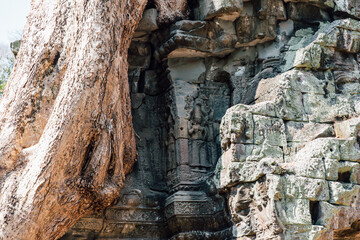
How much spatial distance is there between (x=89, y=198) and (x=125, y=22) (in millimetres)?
2024

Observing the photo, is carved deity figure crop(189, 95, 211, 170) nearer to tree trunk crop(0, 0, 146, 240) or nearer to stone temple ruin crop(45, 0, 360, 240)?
stone temple ruin crop(45, 0, 360, 240)

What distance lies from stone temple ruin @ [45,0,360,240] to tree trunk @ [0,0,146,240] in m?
0.73

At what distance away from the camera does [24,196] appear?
585 centimetres

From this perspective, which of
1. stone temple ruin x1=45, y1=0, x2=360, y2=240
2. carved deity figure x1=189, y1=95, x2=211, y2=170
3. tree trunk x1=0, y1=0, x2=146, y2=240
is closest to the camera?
tree trunk x1=0, y1=0, x2=146, y2=240

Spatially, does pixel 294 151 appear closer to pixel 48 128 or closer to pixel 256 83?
pixel 256 83

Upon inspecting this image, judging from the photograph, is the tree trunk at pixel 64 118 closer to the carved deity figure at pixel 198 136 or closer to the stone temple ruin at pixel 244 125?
the stone temple ruin at pixel 244 125

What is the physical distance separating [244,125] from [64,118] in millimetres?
1941

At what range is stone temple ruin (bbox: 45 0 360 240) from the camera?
20.0ft

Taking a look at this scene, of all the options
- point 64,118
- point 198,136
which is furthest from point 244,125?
point 64,118

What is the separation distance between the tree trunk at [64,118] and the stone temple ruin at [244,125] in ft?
2.40

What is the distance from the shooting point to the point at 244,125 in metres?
6.62

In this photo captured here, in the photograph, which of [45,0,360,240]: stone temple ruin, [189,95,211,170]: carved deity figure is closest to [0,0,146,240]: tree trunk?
[45,0,360,240]: stone temple ruin

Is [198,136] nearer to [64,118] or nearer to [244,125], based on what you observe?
[244,125]

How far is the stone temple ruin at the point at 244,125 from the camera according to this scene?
240 inches
